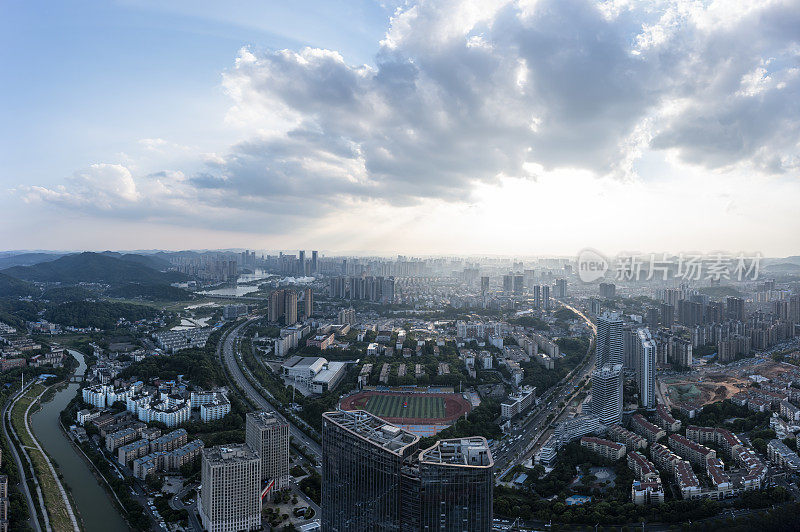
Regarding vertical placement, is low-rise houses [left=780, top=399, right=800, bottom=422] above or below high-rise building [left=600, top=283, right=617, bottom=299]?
below

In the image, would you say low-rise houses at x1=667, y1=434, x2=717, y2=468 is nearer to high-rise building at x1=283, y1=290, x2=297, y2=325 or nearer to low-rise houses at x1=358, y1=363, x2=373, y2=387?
low-rise houses at x1=358, y1=363, x2=373, y2=387

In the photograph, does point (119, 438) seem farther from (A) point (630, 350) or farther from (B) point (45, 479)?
(A) point (630, 350)

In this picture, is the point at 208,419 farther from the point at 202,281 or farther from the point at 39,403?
the point at 202,281

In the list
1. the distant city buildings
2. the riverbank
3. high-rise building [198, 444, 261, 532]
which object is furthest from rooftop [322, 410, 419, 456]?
the distant city buildings

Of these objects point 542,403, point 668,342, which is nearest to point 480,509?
point 542,403

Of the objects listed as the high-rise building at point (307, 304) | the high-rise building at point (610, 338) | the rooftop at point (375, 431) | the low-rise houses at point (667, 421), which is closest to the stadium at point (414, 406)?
the high-rise building at point (610, 338)

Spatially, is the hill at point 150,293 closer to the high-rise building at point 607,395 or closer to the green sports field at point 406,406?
the green sports field at point 406,406
